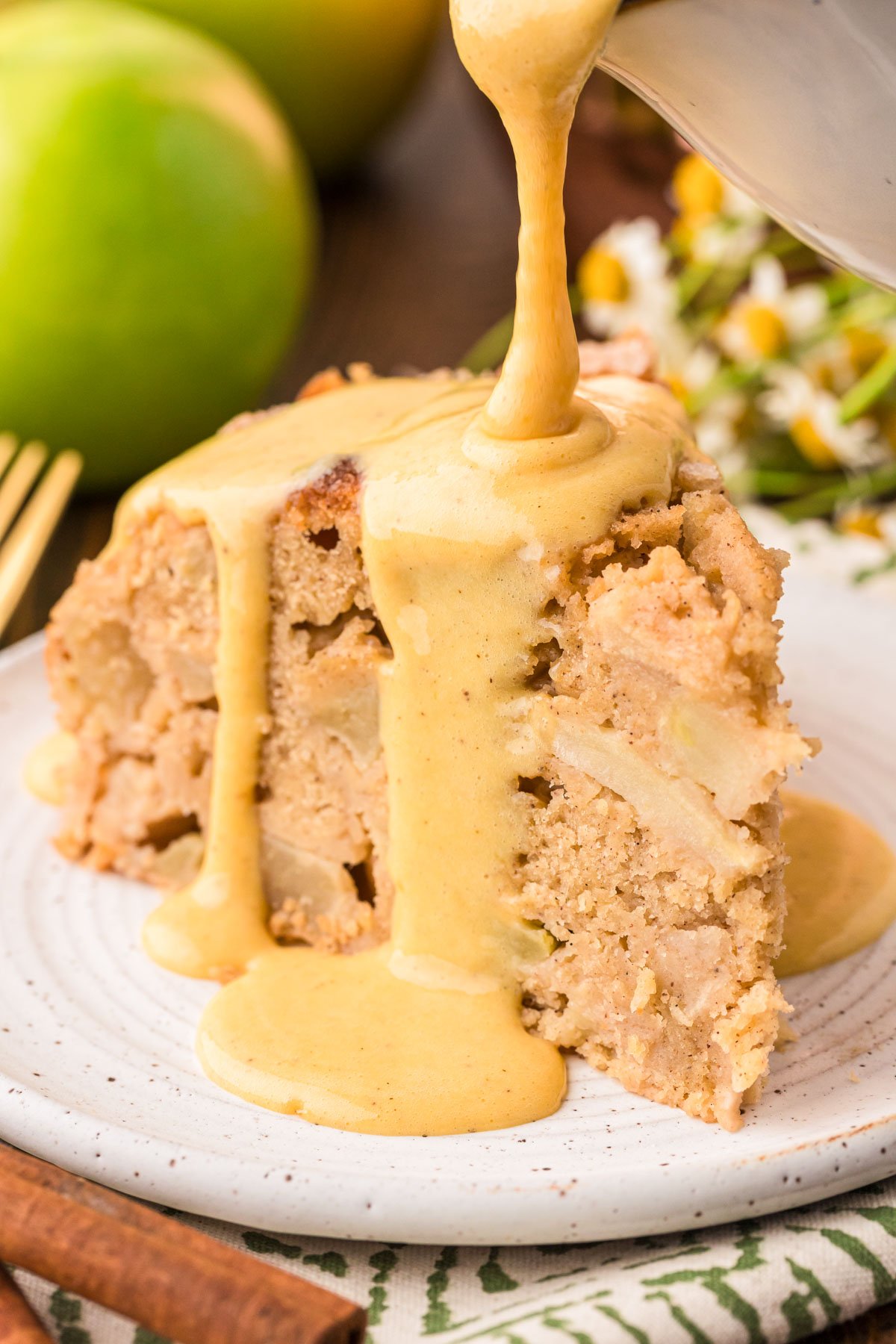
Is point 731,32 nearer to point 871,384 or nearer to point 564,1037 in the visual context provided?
point 564,1037

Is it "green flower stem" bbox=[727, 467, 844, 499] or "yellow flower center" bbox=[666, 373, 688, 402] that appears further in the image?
"green flower stem" bbox=[727, 467, 844, 499]

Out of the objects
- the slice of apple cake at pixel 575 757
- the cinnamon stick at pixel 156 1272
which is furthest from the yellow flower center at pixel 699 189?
the cinnamon stick at pixel 156 1272

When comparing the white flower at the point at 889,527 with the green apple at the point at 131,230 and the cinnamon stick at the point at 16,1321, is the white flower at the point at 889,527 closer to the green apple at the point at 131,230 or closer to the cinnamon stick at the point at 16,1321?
the green apple at the point at 131,230

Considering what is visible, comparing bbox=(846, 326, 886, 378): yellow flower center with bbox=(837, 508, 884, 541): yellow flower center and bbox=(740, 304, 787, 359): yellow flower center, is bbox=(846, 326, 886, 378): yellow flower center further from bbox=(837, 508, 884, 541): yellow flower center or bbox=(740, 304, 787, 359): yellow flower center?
bbox=(837, 508, 884, 541): yellow flower center

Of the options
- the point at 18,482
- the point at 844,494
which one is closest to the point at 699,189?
the point at 844,494

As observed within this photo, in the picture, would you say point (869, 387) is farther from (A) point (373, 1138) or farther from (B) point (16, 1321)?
(B) point (16, 1321)

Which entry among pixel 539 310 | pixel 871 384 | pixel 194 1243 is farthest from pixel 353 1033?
pixel 871 384

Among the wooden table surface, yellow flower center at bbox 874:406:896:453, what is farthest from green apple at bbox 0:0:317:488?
yellow flower center at bbox 874:406:896:453
